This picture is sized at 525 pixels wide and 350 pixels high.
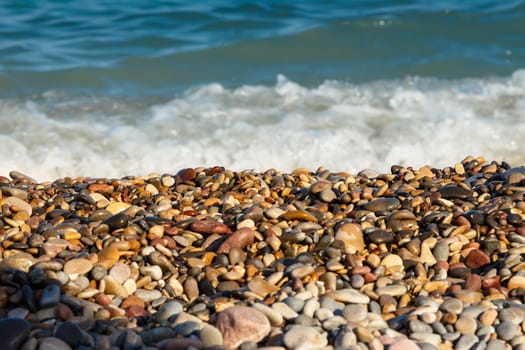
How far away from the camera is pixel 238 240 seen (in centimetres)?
372

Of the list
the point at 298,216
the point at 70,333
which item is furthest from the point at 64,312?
the point at 298,216

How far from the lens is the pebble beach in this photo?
293 cm

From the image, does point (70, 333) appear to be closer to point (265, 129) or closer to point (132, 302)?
point (132, 302)

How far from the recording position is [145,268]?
3549 millimetres

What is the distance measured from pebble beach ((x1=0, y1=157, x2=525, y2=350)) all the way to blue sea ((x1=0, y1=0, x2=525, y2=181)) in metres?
2.22


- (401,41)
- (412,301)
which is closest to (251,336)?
(412,301)

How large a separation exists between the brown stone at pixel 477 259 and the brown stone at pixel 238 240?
3.19 ft

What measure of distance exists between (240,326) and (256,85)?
253 inches

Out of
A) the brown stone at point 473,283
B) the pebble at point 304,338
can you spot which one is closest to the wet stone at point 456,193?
the brown stone at point 473,283

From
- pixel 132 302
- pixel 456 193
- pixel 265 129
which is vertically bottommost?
pixel 265 129

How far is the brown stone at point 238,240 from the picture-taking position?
12.2ft

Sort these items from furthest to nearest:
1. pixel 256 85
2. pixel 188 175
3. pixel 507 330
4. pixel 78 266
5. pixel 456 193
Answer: pixel 256 85 < pixel 188 175 < pixel 456 193 < pixel 78 266 < pixel 507 330

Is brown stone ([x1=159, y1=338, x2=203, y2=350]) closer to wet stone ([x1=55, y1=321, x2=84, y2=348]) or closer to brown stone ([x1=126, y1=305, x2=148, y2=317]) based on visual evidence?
wet stone ([x1=55, y1=321, x2=84, y2=348])

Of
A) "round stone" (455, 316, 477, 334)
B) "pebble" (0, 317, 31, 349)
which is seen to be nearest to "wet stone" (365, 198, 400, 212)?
"round stone" (455, 316, 477, 334)
